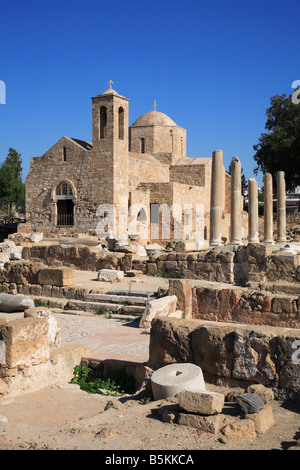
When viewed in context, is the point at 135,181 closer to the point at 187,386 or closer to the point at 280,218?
the point at 280,218

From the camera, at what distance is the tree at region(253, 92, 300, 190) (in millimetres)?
39219

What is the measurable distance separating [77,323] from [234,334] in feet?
16.3

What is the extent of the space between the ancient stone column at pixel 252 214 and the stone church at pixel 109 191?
777cm

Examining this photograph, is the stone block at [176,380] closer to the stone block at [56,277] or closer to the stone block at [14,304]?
the stone block at [14,304]

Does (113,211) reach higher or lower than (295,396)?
higher

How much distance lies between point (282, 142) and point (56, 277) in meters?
31.2

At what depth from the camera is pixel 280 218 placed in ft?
85.1

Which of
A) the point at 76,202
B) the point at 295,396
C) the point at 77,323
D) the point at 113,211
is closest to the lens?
the point at 295,396

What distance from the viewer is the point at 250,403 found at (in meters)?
4.18

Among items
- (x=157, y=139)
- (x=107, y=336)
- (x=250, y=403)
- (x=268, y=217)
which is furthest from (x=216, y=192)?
(x=157, y=139)

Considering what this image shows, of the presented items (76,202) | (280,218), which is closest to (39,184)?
(76,202)

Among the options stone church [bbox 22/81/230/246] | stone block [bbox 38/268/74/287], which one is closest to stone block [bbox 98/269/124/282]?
stone block [bbox 38/268/74/287]

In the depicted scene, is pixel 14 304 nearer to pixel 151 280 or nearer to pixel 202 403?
pixel 151 280

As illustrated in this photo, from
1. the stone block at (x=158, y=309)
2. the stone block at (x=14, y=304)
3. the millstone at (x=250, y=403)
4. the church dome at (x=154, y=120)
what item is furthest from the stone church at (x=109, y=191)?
the millstone at (x=250, y=403)
